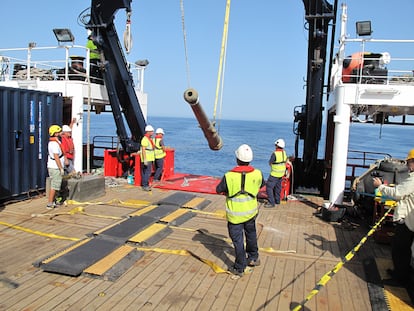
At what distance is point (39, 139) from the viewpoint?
31.8 feet

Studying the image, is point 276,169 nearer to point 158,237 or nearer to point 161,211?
point 161,211

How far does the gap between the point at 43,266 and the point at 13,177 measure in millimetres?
4496

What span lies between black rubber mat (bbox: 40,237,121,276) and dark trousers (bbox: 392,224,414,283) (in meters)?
4.16

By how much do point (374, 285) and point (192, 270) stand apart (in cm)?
255

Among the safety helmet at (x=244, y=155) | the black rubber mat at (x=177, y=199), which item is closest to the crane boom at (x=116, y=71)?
the black rubber mat at (x=177, y=199)

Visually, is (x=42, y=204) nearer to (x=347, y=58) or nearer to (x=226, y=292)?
(x=226, y=292)

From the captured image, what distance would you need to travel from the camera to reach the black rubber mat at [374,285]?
15.3ft

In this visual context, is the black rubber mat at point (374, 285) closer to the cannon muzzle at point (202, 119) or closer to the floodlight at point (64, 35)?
the cannon muzzle at point (202, 119)

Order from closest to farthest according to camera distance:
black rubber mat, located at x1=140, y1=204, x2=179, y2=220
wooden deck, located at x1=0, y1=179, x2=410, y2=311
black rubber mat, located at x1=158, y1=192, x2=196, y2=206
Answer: wooden deck, located at x1=0, y1=179, x2=410, y2=311 → black rubber mat, located at x1=140, y1=204, x2=179, y2=220 → black rubber mat, located at x1=158, y1=192, x2=196, y2=206

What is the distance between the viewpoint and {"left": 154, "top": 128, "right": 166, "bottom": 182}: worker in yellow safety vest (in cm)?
1177

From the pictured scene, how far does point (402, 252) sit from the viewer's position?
199 inches

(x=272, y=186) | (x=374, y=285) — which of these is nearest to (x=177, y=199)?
(x=272, y=186)


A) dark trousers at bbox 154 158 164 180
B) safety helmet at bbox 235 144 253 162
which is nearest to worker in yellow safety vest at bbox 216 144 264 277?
safety helmet at bbox 235 144 253 162

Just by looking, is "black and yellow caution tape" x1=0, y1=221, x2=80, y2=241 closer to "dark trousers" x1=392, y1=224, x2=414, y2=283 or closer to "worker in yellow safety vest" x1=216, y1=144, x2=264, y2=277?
"worker in yellow safety vest" x1=216, y1=144, x2=264, y2=277
